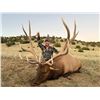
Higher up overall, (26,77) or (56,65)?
(56,65)

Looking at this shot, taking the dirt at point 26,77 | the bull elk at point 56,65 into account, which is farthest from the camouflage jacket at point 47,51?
the dirt at point 26,77

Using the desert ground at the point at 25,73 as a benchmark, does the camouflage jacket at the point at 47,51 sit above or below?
above

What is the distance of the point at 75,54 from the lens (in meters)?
3.52

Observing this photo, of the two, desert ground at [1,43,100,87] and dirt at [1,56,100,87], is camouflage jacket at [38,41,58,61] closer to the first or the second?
desert ground at [1,43,100,87]

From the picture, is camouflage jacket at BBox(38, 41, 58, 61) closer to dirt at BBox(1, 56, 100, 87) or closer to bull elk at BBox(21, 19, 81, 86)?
bull elk at BBox(21, 19, 81, 86)

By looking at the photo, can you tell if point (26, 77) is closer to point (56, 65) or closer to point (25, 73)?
point (25, 73)

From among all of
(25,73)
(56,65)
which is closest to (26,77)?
(25,73)

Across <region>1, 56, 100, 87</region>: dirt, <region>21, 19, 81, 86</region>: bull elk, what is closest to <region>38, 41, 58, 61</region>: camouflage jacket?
<region>21, 19, 81, 86</region>: bull elk

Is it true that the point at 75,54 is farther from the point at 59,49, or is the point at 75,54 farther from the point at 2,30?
the point at 2,30

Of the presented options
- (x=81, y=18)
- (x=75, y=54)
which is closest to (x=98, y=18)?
(x=81, y=18)

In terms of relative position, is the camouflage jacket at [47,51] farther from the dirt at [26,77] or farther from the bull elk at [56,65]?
the dirt at [26,77]

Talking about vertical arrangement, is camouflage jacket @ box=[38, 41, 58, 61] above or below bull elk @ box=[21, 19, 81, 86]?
above
